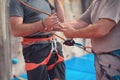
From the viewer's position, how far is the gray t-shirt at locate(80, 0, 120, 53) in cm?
186

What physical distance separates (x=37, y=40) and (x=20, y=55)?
1.90 meters

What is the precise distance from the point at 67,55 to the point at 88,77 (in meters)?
1.27

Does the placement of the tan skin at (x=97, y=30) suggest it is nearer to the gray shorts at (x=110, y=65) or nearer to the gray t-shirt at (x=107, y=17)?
the gray t-shirt at (x=107, y=17)

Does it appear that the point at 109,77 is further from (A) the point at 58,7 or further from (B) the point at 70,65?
(B) the point at 70,65

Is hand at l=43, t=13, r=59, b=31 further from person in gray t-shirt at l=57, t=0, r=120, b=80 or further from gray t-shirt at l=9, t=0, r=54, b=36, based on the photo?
gray t-shirt at l=9, t=0, r=54, b=36

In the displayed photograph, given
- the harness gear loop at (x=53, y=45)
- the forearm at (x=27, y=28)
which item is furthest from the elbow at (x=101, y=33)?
the harness gear loop at (x=53, y=45)

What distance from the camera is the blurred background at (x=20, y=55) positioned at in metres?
3.40

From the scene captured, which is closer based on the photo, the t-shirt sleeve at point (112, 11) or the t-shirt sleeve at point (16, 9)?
the t-shirt sleeve at point (112, 11)

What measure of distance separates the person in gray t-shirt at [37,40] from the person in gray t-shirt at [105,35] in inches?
14.6

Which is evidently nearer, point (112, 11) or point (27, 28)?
point (112, 11)

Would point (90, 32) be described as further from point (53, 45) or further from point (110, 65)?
point (53, 45)

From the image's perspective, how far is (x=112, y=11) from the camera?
186 cm

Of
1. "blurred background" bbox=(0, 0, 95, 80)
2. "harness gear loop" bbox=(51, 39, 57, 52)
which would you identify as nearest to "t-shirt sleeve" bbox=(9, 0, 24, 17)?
"harness gear loop" bbox=(51, 39, 57, 52)

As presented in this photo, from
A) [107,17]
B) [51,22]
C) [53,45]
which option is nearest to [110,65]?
[107,17]
